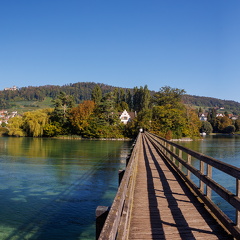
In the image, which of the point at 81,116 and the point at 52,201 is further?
the point at 81,116

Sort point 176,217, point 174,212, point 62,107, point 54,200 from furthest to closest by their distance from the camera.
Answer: point 62,107
point 54,200
point 174,212
point 176,217

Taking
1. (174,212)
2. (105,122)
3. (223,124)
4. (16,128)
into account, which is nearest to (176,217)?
(174,212)

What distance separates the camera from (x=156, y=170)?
36.8 ft

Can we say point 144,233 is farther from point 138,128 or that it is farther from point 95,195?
point 138,128

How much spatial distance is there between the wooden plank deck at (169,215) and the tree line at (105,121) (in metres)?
61.3

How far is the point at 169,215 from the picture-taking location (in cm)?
555

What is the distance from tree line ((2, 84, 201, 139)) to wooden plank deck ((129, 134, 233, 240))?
61.3 m

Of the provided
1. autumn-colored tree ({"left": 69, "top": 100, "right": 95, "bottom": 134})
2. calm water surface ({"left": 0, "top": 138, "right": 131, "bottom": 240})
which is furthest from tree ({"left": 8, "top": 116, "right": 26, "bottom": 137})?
calm water surface ({"left": 0, "top": 138, "right": 131, "bottom": 240})

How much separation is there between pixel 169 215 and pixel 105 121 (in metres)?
67.1

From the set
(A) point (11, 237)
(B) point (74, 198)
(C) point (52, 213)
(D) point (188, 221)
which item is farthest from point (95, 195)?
(D) point (188, 221)

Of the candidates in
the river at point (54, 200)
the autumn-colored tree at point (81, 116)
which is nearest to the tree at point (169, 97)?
the autumn-colored tree at point (81, 116)

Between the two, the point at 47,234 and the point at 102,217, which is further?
A: the point at 47,234

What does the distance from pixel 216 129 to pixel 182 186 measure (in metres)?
134

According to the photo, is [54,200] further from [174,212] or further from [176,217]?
[176,217]
